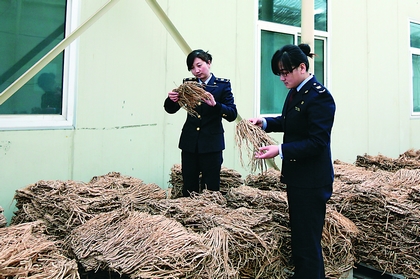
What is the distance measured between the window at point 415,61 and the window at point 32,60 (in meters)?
6.08

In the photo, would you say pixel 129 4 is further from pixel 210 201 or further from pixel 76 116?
pixel 210 201

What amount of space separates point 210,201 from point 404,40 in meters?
5.58

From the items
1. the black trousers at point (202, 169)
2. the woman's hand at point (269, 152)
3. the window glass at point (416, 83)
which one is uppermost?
the window glass at point (416, 83)

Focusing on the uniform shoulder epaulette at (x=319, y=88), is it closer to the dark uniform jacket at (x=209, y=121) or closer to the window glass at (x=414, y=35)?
the dark uniform jacket at (x=209, y=121)

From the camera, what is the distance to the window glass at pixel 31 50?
302 centimetres

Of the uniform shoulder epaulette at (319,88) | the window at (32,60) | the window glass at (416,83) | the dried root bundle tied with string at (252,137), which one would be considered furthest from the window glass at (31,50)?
the window glass at (416,83)

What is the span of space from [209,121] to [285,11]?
2.81 m

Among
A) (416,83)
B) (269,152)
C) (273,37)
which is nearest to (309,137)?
(269,152)

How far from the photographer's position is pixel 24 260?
162cm

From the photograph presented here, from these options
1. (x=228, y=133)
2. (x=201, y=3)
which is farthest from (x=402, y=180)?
(x=201, y=3)

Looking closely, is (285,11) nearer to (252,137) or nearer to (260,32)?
(260,32)

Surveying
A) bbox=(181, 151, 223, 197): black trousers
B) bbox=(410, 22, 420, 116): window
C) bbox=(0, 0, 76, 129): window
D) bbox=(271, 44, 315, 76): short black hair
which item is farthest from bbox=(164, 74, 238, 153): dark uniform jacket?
bbox=(410, 22, 420, 116): window

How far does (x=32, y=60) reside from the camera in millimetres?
3121

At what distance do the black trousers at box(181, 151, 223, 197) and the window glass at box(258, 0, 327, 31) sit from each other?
256 centimetres
